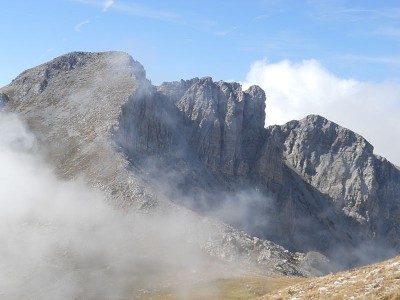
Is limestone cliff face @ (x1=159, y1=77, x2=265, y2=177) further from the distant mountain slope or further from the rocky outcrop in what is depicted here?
the distant mountain slope

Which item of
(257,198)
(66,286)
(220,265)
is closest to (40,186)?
(66,286)

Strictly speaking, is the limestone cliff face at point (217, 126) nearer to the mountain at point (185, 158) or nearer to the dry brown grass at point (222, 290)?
the mountain at point (185, 158)

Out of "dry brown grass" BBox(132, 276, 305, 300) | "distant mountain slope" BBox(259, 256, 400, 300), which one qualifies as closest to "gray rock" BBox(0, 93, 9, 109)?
"dry brown grass" BBox(132, 276, 305, 300)

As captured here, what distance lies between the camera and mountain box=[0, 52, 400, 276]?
111 meters

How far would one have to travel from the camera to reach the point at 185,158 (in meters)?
157

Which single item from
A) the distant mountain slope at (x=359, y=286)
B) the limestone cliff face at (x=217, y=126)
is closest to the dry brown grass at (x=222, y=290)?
the distant mountain slope at (x=359, y=286)

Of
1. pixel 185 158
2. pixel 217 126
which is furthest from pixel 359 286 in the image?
pixel 217 126

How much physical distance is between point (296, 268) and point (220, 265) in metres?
21.2

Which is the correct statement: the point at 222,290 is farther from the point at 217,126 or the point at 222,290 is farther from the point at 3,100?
the point at 217,126

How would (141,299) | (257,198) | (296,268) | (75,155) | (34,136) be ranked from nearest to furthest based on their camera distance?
(141,299), (296,268), (75,155), (34,136), (257,198)

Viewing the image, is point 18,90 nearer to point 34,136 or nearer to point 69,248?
point 34,136

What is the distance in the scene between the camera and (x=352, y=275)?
106ft

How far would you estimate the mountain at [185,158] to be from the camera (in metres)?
111

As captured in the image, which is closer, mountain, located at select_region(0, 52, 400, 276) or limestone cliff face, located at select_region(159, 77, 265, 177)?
mountain, located at select_region(0, 52, 400, 276)
